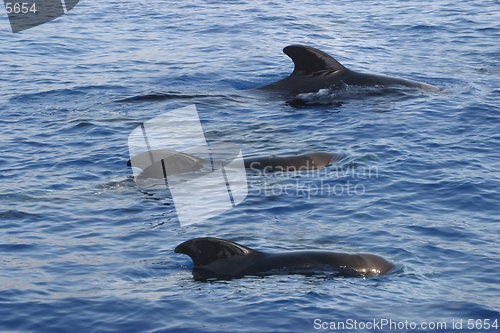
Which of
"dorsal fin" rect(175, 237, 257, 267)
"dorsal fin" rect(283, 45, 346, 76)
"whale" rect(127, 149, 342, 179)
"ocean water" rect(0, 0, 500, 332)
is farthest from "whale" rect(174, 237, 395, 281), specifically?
"dorsal fin" rect(283, 45, 346, 76)

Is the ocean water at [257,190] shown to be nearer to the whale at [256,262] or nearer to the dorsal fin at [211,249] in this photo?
the whale at [256,262]

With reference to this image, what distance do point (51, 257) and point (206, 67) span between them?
12.0 metres

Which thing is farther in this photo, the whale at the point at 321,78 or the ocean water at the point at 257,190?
the whale at the point at 321,78

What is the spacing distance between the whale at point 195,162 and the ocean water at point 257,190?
12.8 inches

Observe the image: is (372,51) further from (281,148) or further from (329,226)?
(329,226)

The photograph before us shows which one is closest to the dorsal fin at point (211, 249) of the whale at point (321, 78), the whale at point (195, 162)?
the whale at point (195, 162)

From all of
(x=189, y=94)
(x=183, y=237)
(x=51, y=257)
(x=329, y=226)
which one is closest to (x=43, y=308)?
(x=51, y=257)

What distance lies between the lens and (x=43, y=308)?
8.84m

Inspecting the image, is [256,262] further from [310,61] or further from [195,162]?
[310,61]

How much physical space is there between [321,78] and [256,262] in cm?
873

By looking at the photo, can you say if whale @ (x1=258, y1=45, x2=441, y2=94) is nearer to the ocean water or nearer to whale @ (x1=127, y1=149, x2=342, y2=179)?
the ocean water

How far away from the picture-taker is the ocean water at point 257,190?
8.80 metres

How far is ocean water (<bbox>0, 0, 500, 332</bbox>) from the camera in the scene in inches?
347

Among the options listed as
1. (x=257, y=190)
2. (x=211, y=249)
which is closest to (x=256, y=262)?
(x=211, y=249)
